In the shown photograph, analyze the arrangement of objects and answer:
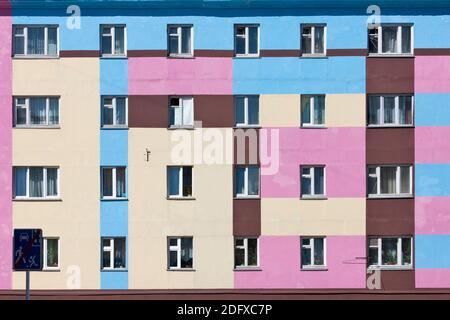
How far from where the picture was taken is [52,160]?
29.6 metres

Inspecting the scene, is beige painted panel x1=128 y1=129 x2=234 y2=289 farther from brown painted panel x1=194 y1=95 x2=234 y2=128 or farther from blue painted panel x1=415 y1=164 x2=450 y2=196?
blue painted panel x1=415 y1=164 x2=450 y2=196

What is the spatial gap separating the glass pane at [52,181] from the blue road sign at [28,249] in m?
7.65

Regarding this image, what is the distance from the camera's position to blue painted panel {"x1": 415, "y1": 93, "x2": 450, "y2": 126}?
29516 mm

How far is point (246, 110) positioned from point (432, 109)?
5978 mm

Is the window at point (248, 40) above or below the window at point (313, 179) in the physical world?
above

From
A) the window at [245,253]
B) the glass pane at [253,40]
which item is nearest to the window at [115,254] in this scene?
the window at [245,253]

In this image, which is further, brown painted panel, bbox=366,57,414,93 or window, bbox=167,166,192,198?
window, bbox=167,166,192,198

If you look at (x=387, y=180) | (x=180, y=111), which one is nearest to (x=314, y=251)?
(x=387, y=180)

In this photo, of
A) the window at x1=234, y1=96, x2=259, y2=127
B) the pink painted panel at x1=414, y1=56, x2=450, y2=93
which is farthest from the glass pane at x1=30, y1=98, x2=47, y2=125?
the pink painted panel at x1=414, y1=56, x2=450, y2=93

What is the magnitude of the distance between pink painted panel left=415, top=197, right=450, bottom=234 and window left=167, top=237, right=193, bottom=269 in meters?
7.33

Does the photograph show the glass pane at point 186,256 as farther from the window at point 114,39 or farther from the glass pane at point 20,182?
the window at point 114,39

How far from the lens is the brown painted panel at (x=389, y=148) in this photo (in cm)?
2944
